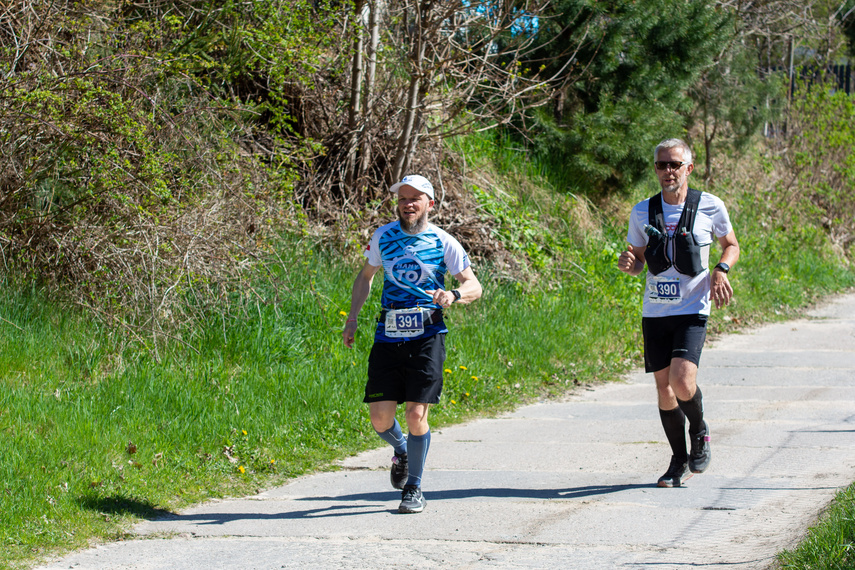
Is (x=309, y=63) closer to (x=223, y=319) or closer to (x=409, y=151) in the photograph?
(x=409, y=151)

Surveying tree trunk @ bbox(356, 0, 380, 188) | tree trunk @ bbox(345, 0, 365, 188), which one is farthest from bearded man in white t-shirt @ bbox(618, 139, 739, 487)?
tree trunk @ bbox(345, 0, 365, 188)

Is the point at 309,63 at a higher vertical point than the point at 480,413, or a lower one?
higher

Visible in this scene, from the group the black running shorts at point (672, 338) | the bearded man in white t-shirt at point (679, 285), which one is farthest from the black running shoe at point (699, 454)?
the black running shorts at point (672, 338)

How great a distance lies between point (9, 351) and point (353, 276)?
4040 millimetres

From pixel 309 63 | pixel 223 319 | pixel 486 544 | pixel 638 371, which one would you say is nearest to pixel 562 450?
pixel 486 544

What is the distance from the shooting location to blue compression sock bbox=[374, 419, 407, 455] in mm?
5727

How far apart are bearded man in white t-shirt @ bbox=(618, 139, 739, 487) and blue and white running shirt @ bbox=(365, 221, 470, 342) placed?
45.6 inches

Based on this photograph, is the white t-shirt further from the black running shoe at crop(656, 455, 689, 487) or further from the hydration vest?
the black running shoe at crop(656, 455, 689, 487)

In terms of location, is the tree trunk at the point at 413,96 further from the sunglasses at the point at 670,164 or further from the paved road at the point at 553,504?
the sunglasses at the point at 670,164

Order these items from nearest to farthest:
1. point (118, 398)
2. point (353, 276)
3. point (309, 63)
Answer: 1. point (118, 398)
2. point (309, 63)
3. point (353, 276)

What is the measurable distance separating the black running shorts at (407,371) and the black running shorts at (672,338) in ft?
4.49

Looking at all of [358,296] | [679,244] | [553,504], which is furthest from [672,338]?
[358,296]

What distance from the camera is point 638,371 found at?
418 inches

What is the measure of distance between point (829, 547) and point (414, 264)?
2580mm
